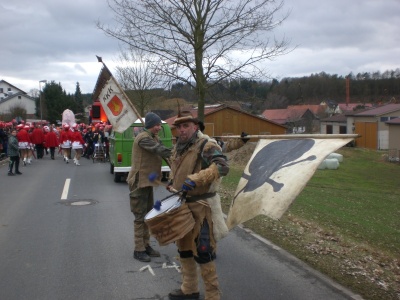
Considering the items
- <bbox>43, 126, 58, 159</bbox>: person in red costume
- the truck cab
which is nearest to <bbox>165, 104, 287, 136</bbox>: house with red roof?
<bbox>43, 126, 58, 159</bbox>: person in red costume

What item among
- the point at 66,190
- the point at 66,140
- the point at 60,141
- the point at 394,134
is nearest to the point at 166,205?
the point at 66,190

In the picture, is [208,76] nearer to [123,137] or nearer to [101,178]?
[123,137]

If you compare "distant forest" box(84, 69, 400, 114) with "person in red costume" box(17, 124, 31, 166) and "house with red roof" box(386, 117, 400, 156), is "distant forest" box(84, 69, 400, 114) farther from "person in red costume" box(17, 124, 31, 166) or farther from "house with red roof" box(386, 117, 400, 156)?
"person in red costume" box(17, 124, 31, 166)

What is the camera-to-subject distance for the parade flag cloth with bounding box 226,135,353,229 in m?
4.15

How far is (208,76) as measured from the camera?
48.2 ft

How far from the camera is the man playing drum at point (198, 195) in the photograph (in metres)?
4.79

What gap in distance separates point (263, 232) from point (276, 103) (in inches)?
3115

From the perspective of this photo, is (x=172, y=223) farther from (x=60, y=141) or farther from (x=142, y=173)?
(x=60, y=141)

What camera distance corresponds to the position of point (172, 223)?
4.85 m

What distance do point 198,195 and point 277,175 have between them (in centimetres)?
93

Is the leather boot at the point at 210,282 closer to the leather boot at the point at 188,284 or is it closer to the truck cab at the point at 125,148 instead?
the leather boot at the point at 188,284

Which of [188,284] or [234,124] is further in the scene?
[234,124]

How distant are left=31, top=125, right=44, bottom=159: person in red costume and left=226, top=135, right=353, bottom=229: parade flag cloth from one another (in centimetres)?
2185

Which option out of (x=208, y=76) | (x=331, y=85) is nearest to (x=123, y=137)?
(x=208, y=76)
